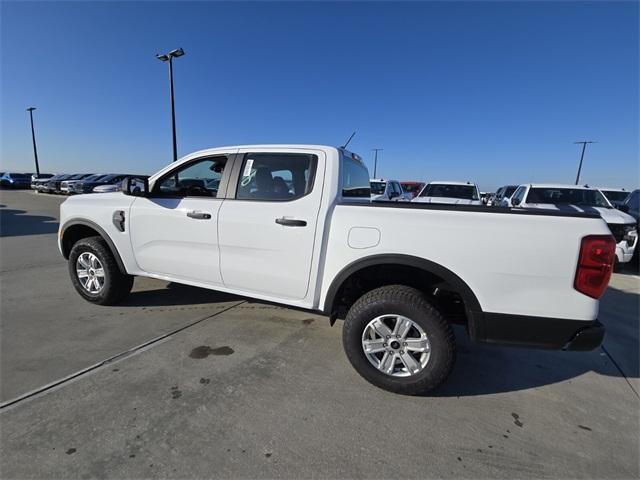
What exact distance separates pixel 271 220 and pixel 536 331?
2.12 m

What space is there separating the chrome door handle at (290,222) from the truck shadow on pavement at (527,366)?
1.67m

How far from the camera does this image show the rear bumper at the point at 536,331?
2188mm

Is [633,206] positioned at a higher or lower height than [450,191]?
lower

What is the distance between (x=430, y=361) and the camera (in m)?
2.46

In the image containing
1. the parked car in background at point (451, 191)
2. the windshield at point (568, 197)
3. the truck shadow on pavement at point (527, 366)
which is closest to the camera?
the truck shadow on pavement at point (527, 366)

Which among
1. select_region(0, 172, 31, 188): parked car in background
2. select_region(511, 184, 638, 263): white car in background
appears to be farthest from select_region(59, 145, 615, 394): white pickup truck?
select_region(0, 172, 31, 188): parked car in background

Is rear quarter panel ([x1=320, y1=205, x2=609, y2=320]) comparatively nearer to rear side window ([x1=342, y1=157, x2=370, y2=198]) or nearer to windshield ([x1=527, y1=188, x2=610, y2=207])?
rear side window ([x1=342, y1=157, x2=370, y2=198])

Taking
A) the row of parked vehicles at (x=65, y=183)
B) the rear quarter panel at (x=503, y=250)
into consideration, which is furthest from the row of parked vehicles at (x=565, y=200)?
the row of parked vehicles at (x=65, y=183)

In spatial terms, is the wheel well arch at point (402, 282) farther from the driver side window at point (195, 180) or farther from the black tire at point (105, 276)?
the black tire at point (105, 276)

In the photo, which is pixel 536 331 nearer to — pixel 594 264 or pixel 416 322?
pixel 594 264

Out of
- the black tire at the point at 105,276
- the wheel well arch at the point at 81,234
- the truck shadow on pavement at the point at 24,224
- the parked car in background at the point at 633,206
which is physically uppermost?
the parked car in background at the point at 633,206

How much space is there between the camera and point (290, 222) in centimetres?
286

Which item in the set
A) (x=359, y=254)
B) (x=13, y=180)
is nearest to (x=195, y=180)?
(x=359, y=254)

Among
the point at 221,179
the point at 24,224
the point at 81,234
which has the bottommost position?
the point at 24,224
